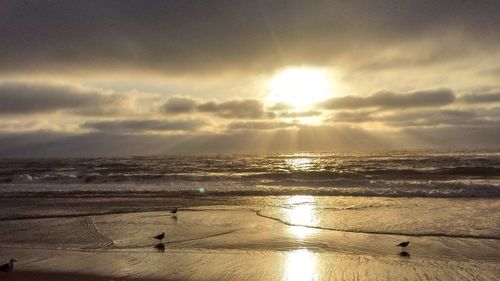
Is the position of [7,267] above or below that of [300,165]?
below

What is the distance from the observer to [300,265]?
9508mm

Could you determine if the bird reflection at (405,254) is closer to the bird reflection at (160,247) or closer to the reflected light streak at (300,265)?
the reflected light streak at (300,265)

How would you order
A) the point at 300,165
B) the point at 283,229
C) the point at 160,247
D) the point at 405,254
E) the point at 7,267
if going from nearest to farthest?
the point at 7,267 → the point at 405,254 → the point at 160,247 → the point at 283,229 → the point at 300,165

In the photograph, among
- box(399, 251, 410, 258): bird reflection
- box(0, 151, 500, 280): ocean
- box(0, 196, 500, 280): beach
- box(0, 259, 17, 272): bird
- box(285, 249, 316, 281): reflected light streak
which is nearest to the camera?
box(285, 249, 316, 281): reflected light streak

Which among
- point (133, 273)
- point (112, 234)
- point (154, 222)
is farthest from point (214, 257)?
point (154, 222)

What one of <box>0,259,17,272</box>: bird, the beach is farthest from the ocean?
<box>0,259,17,272</box>: bird

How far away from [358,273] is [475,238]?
527 cm

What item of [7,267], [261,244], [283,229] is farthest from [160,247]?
[283,229]

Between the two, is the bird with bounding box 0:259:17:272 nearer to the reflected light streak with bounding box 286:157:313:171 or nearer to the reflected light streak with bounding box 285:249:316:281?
the reflected light streak with bounding box 285:249:316:281

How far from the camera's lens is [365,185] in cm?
3092

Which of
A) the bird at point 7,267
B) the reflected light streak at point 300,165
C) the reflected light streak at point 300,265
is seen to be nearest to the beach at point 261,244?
the reflected light streak at point 300,265

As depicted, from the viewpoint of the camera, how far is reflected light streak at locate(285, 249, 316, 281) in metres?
8.67

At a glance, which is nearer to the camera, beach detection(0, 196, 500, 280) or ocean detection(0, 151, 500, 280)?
beach detection(0, 196, 500, 280)

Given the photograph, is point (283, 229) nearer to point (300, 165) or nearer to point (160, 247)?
point (160, 247)
